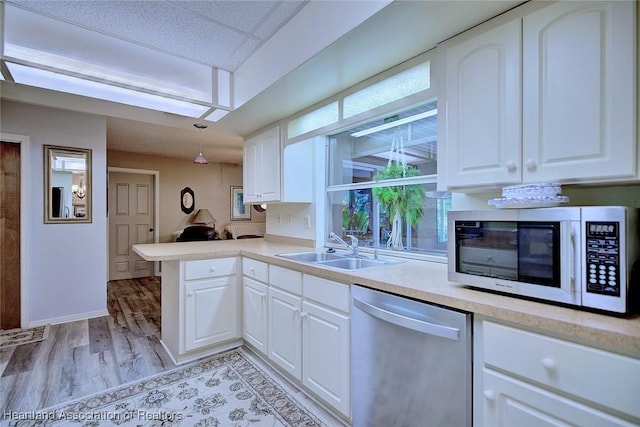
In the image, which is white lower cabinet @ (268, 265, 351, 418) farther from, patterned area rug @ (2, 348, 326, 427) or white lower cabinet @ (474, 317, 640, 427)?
white lower cabinet @ (474, 317, 640, 427)

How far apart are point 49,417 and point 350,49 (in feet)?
9.08

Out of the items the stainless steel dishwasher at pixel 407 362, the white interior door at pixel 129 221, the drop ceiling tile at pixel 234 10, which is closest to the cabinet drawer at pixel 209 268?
the stainless steel dishwasher at pixel 407 362

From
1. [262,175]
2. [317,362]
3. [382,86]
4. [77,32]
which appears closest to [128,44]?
[77,32]

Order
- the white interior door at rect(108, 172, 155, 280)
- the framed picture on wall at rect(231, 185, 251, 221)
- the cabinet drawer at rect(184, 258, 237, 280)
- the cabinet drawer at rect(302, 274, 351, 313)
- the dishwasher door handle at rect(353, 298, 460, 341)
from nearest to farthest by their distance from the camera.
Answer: the dishwasher door handle at rect(353, 298, 460, 341), the cabinet drawer at rect(302, 274, 351, 313), the cabinet drawer at rect(184, 258, 237, 280), the white interior door at rect(108, 172, 155, 280), the framed picture on wall at rect(231, 185, 251, 221)

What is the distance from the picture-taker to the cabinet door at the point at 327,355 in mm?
1705

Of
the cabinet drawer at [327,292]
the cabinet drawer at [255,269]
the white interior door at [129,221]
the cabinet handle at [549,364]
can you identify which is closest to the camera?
the cabinet handle at [549,364]

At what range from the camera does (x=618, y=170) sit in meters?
1.04

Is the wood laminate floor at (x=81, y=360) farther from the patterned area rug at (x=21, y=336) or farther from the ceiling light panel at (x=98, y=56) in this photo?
the ceiling light panel at (x=98, y=56)

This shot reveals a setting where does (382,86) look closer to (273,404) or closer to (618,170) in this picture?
(618,170)

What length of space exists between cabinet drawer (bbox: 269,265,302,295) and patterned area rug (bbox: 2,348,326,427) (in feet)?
2.29

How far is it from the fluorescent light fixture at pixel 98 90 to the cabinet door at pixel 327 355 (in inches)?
76.7

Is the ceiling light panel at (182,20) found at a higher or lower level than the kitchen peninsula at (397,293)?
higher

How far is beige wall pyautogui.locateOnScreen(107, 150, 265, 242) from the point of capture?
568cm

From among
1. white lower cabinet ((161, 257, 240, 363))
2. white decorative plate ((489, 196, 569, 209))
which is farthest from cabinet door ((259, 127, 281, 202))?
white decorative plate ((489, 196, 569, 209))
